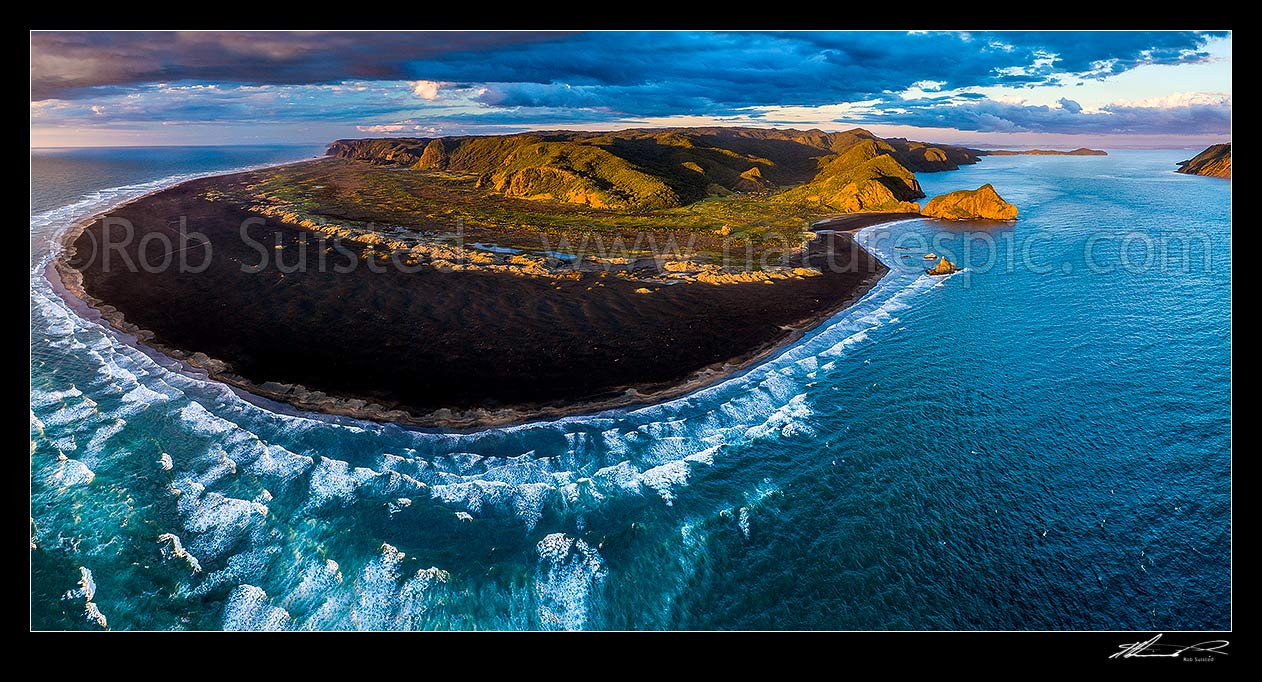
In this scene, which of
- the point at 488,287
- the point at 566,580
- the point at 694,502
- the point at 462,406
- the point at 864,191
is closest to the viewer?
the point at 566,580

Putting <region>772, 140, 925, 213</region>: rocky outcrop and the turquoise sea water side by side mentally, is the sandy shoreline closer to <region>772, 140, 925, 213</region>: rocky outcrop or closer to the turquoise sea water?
the turquoise sea water

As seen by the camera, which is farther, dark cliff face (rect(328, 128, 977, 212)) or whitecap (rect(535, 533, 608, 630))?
dark cliff face (rect(328, 128, 977, 212))

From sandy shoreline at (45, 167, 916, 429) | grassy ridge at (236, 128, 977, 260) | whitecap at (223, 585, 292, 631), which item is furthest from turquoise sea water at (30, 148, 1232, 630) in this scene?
grassy ridge at (236, 128, 977, 260)

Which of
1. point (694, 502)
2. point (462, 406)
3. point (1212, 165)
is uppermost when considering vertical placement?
point (1212, 165)

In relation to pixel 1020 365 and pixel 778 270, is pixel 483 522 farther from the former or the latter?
pixel 778 270

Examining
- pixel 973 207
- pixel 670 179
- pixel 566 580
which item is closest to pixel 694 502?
pixel 566 580

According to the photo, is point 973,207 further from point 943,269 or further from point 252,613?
point 252,613
